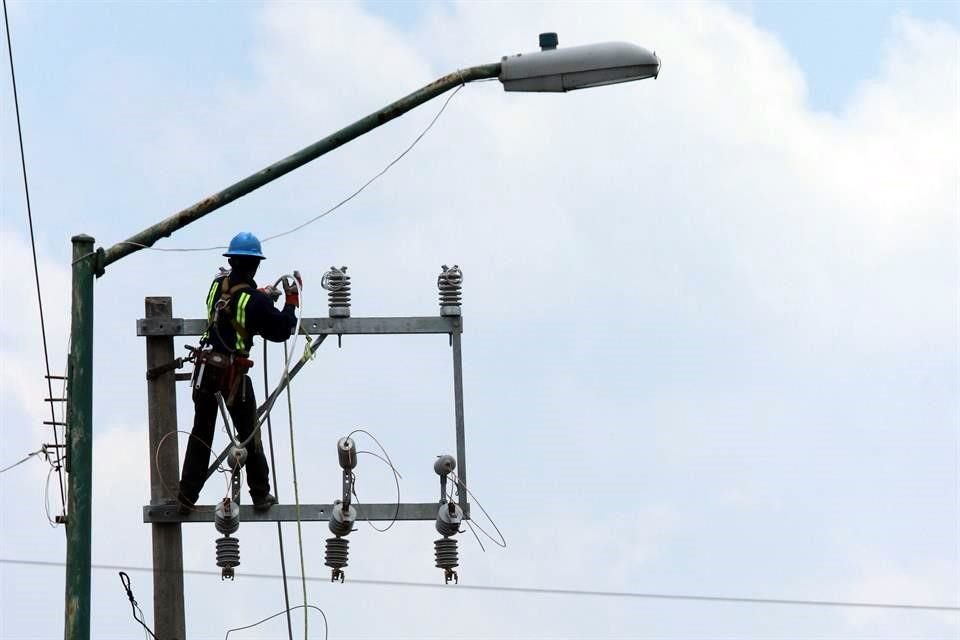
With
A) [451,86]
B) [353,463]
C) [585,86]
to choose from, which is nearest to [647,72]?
[585,86]

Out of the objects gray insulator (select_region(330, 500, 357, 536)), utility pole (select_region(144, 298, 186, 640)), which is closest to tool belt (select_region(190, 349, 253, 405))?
utility pole (select_region(144, 298, 186, 640))

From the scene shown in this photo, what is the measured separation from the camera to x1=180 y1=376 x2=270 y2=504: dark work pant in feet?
43.2

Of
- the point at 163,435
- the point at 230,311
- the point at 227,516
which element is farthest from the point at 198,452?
the point at 230,311

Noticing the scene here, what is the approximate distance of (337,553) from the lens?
42.9 ft

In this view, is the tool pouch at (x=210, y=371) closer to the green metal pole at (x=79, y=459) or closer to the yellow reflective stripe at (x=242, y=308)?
the yellow reflective stripe at (x=242, y=308)

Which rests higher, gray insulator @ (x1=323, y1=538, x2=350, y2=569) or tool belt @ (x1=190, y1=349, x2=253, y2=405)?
tool belt @ (x1=190, y1=349, x2=253, y2=405)

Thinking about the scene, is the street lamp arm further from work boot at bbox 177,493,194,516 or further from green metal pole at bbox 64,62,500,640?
work boot at bbox 177,493,194,516

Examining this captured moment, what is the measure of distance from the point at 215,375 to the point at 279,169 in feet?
10.3

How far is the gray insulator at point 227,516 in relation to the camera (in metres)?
13.0

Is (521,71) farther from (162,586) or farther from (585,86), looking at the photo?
(162,586)

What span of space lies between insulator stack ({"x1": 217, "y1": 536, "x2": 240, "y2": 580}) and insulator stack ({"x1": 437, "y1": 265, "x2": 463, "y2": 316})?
2.07m

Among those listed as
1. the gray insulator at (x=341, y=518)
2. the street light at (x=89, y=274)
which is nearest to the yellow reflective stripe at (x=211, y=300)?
the gray insulator at (x=341, y=518)

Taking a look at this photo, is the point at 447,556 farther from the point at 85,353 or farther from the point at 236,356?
the point at 85,353

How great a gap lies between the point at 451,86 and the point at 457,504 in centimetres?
359
